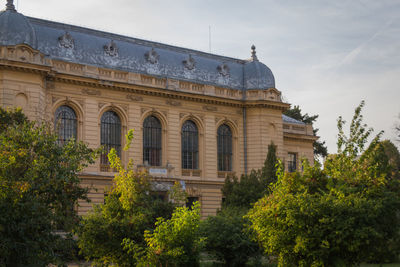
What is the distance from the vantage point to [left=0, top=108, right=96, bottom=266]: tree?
16844 millimetres

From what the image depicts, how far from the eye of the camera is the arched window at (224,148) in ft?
157

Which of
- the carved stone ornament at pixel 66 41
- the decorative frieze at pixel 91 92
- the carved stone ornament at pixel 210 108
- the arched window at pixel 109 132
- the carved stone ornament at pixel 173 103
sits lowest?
the arched window at pixel 109 132

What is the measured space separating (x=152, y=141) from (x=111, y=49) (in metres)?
8.10

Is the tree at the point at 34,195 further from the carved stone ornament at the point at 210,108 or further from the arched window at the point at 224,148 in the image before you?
the arched window at the point at 224,148

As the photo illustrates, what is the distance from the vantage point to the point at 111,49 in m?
44.2

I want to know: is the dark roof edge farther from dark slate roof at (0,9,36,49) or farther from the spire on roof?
dark slate roof at (0,9,36,49)

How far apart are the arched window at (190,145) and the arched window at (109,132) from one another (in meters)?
5.90

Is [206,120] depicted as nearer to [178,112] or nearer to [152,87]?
[178,112]

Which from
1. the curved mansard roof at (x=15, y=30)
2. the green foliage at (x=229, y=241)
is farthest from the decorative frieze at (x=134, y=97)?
the green foliage at (x=229, y=241)

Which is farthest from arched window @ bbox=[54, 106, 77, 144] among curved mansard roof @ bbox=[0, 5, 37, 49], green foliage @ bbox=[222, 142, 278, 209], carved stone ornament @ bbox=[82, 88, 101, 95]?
green foliage @ bbox=[222, 142, 278, 209]

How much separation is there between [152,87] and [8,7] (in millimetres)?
11976

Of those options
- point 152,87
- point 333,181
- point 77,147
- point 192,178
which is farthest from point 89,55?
point 333,181

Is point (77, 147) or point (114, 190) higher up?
point (77, 147)

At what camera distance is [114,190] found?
21.4 metres
